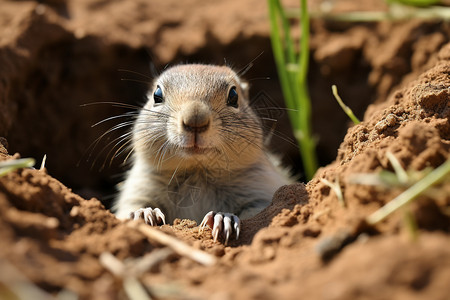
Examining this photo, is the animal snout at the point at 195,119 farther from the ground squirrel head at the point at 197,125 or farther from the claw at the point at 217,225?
the claw at the point at 217,225

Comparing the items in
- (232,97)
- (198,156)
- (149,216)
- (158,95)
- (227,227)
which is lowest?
(227,227)

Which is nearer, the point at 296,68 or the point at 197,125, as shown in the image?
the point at 197,125

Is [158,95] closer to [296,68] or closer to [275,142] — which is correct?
[296,68]

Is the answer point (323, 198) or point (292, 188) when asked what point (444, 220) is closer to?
point (323, 198)

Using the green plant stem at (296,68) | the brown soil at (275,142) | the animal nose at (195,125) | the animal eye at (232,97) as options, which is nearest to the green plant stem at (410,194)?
the brown soil at (275,142)

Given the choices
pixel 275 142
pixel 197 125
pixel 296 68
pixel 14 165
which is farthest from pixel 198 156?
pixel 275 142

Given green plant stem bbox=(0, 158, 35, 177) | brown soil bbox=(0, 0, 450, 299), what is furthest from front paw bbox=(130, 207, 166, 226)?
green plant stem bbox=(0, 158, 35, 177)

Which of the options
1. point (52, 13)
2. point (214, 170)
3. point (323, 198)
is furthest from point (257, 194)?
point (52, 13)
